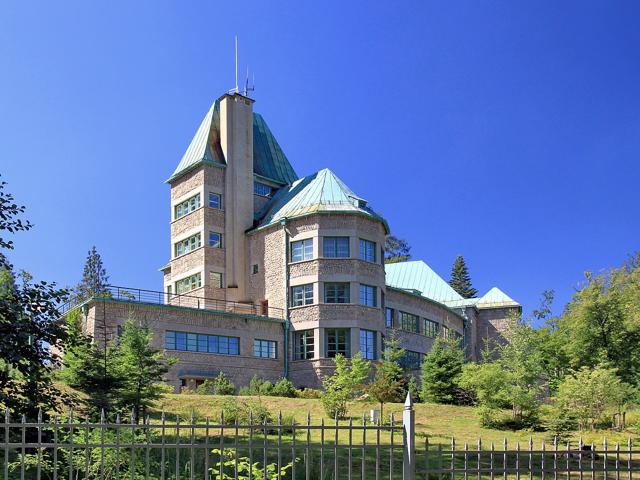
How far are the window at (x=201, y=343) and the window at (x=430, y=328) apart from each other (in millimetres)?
15065

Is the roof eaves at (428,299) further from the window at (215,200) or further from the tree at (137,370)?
the tree at (137,370)

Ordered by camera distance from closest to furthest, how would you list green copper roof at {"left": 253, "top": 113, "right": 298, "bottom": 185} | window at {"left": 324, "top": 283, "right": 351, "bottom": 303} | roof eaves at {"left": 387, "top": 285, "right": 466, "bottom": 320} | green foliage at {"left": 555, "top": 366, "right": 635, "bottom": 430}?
green foliage at {"left": 555, "top": 366, "right": 635, "bottom": 430}, window at {"left": 324, "top": 283, "right": 351, "bottom": 303}, roof eaves at {"left": 387, "top": 285, "right": 466, "bottom": 320}, green copper roof at {"left": 253, "top": 113, "right": 298, "bottom": 185}

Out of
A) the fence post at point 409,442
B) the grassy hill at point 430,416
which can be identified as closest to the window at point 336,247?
the grassy hill at point 430,416

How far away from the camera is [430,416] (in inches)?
1126

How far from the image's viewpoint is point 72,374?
69.9 feet

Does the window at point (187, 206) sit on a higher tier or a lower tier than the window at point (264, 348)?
higher

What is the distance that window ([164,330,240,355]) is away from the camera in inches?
1467

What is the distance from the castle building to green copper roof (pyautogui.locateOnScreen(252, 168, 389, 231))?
0.27 ft

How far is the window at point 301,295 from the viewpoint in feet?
134

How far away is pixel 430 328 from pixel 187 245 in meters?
16.3

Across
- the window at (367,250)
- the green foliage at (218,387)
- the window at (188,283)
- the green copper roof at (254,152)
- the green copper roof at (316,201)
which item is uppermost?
the green copper roof at (254,152)

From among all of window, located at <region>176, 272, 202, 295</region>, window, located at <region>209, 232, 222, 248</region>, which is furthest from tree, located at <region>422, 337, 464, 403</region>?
window, located at <region>176, 272, 202, 295</region>

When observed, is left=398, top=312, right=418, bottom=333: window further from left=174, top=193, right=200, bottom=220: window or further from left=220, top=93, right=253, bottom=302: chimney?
left=174, top=193, right=200, bottom=220: window

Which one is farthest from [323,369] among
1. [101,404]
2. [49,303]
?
[49,303]
